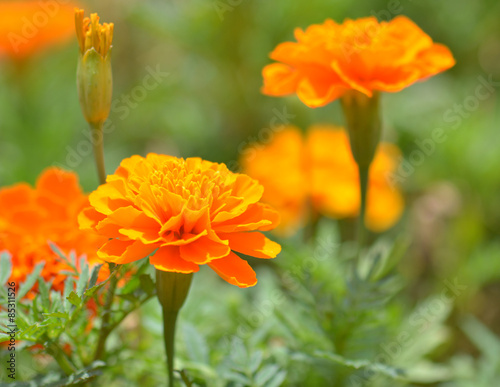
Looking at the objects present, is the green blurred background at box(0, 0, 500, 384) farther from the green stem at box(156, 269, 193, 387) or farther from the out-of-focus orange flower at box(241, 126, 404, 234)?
the green stem at box(156, 269, 193, 387)

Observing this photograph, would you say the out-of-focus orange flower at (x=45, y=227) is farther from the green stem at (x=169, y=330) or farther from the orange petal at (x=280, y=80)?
the orange petal at (x=280, y=80)

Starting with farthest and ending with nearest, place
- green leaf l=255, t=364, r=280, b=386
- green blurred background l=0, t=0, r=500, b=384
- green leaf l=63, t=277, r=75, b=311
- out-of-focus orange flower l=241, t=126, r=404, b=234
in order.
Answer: green blurred background l=0, t=0, r=500, b=384
out-of-focus orange flower l=241, t=126, r=404, b=234
green leaf l=255, t=364, r=280, b=386
green leaf l=63, t=277, r=75, b=311

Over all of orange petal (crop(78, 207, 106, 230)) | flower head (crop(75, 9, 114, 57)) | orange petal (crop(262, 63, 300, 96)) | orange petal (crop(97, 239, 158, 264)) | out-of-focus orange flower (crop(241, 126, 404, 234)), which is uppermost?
flower head (crop(75, 9, 114, 57))

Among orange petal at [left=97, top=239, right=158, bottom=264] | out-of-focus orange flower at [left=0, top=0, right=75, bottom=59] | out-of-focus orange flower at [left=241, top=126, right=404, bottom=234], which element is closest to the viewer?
orange petal at [left=97, top=239, right=158, bottom=264]

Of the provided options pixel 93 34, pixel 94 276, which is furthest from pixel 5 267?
pixel 93 34

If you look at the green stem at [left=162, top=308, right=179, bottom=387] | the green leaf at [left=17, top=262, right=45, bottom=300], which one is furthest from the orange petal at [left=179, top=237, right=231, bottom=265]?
the green leaf at [left=17, top=262, right=45, bottom=300]

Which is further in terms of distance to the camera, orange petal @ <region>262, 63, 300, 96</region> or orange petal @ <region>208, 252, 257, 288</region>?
orange petal @ <region>262, 63, 300, 96</region>

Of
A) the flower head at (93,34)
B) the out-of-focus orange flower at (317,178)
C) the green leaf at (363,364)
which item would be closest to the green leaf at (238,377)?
the green leaf at (363,364)

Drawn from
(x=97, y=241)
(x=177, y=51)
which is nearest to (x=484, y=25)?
(x=177, y=51)
